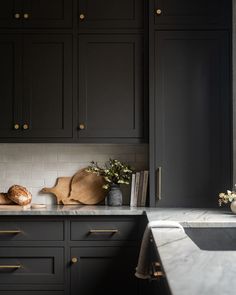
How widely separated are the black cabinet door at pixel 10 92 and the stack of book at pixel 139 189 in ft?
3.03

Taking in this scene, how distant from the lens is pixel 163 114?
10.8 ft

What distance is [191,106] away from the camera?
3.29 m

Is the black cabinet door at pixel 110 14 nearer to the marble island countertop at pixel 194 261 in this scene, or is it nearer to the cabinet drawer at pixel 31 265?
the marble island countertop at pixel 194 261

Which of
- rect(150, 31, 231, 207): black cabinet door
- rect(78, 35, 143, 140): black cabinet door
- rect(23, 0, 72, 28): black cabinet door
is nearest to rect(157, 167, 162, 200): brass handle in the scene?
rect(150, 31, 231, 207): black cabinet door

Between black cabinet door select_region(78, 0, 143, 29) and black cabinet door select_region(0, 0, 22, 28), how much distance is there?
0.44 m

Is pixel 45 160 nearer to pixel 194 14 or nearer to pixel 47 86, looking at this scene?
pixel 47 86

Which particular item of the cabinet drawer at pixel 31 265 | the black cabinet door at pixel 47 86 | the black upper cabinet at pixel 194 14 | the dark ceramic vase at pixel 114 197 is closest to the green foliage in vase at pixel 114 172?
the dark ceramic vase at pixel 114 197

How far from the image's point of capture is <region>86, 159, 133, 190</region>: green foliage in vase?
3518 millimetres

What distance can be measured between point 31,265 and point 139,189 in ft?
3.09

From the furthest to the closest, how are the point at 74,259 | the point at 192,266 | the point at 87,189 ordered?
the point at 87,189 < the point at 74,259 < the point at 192,266

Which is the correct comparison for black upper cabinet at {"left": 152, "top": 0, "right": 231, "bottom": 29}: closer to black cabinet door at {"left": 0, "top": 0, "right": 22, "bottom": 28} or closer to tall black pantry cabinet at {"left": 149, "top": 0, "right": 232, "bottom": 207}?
tall black pantry cabinet at {"left": 149, "top": 0, "right": 232, "bottom": 207}

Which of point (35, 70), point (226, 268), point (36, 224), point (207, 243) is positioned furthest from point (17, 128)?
point (226, 268)

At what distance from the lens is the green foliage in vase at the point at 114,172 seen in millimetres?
3518

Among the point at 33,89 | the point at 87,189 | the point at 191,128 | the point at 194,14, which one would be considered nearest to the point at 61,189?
the point at 87,189
